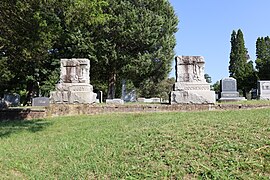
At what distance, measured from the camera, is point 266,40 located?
46.7 m

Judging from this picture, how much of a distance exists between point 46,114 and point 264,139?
28.2ft

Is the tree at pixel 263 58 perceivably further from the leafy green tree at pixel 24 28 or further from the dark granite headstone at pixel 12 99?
the leafy green tree at pixel 24 28

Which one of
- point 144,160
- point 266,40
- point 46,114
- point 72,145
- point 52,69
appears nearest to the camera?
point 144,160

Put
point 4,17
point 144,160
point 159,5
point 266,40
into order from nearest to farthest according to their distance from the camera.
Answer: point 144,160, point 4,17, point 159,5, point 266,40

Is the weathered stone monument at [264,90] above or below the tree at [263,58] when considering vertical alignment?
below

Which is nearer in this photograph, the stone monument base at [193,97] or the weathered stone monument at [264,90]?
the stone monument base at [193,97]

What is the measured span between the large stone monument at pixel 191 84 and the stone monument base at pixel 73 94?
12.0 ft


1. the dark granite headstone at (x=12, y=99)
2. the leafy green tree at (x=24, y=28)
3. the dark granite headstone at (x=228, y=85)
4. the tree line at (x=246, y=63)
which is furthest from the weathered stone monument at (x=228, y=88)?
the tree line at (x=246, y=63)

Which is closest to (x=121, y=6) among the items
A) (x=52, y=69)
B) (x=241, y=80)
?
(x=52, y=69)

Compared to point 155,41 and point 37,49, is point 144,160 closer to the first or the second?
point 37,49

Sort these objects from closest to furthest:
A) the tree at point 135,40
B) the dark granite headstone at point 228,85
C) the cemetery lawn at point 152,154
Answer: the cemetery lawn at point 152,154 → the dark granite headstone at point 228,85 → the tree at point 135,40

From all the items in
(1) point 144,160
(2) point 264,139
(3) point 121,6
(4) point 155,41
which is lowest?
(1) point 144,160

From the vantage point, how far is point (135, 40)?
21.7 meters

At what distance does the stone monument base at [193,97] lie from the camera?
11.0m
